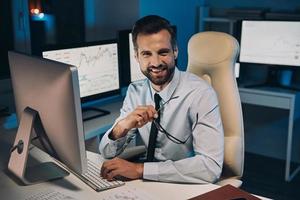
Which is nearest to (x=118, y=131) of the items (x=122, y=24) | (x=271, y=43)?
(x=122, y=24)

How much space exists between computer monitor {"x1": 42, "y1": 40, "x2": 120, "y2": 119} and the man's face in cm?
73

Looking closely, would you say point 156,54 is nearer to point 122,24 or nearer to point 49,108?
point 49,108

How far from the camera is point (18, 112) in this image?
5.57 ft

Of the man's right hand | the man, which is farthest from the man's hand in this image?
the man's right hand

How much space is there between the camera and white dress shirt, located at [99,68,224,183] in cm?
156

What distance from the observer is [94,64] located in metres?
2.49

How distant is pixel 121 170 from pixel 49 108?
1.19 ft

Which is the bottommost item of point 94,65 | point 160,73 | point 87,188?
point 87,188

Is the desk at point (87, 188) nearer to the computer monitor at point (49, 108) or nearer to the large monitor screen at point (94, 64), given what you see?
the computer monitor at point (49, 108)

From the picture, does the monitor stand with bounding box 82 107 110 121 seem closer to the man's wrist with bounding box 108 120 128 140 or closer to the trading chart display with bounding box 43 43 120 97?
the trading chart display with bounding box 43 43 120 97

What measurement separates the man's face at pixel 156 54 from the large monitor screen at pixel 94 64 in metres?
0.73

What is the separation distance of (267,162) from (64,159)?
2.67m

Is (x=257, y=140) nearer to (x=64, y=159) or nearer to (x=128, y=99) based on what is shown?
(x=128, y=99)

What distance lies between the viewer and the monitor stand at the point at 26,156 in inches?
59.4
